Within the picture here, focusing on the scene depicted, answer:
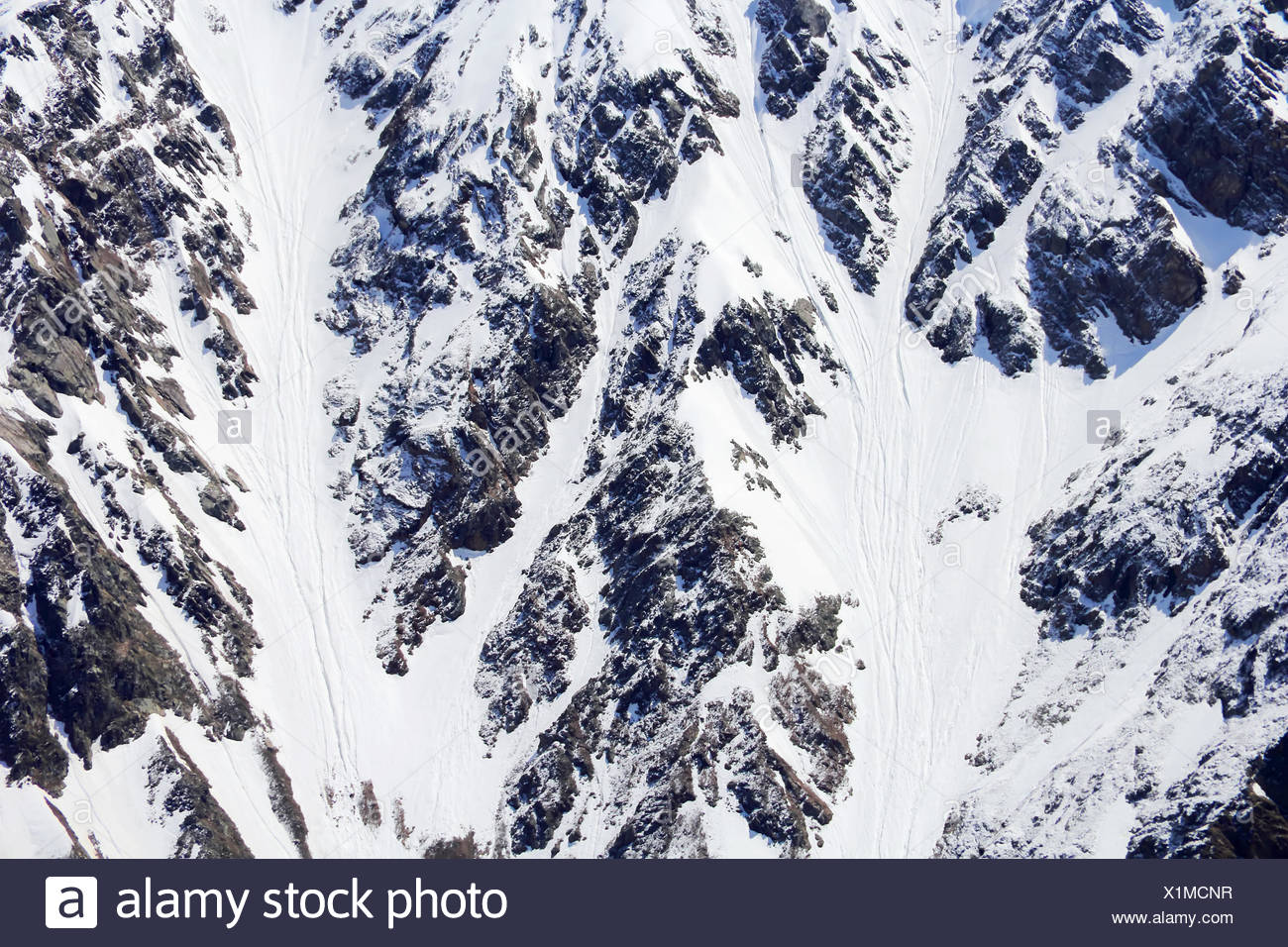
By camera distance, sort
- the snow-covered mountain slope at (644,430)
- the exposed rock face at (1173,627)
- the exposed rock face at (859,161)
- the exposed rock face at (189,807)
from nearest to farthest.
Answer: the exposed rock face at (1173,627) < the exposed rock face at (189,807) < the snow-covered mountain slope at (644,430) < the exposed rock face at (859,161)

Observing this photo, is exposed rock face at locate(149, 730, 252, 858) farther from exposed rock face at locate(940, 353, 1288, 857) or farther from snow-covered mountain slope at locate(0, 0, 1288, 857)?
exposed rock face at locate(940, 353, 1288, 857)

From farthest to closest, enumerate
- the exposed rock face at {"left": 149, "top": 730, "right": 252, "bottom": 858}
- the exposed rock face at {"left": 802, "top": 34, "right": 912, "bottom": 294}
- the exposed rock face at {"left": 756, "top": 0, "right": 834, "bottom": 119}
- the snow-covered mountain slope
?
the exposed rock face at {"left": 756, "top": 0, "right": 834, "bottom": 119}
the exposed rock face at {"left": 802, "top": 34, "right": 912, "bottom": 294}
the snow-covered mountain slope
the exposed rock face at {"left": 149, "top": 730, "right": 252, "bottom": 858}
